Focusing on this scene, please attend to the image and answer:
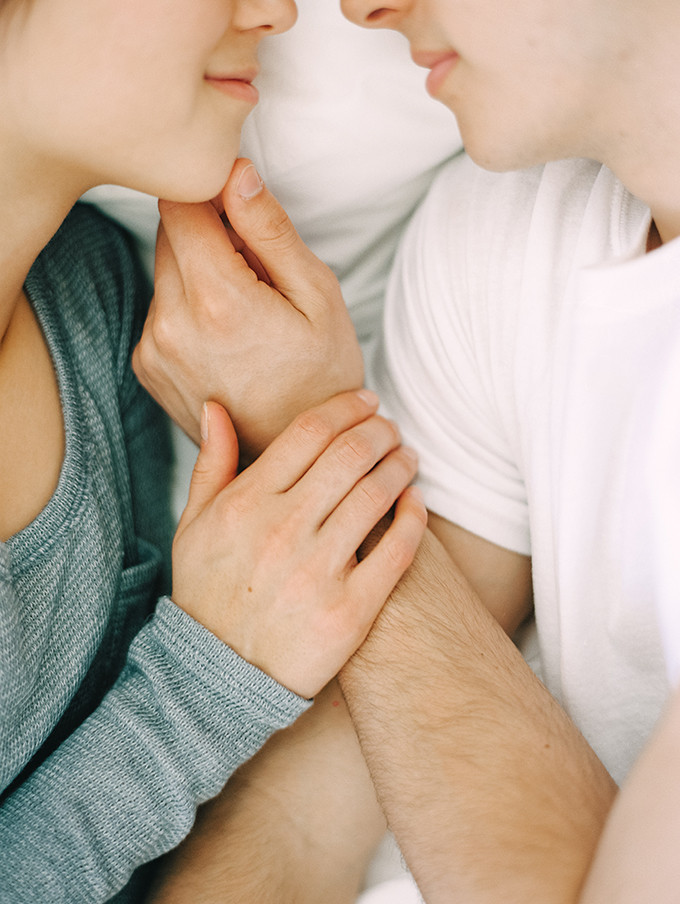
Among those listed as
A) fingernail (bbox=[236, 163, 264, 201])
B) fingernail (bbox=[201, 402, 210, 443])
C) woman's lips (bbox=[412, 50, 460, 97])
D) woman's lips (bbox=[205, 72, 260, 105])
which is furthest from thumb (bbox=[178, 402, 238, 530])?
woman's lips (bbox=[412, 50, 460, 97])

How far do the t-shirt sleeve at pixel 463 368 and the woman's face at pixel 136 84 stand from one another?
325 millimetres

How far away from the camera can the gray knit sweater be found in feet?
2.95

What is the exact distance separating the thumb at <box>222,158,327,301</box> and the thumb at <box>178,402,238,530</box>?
0.60 feet

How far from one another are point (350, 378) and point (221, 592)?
0.32 metres

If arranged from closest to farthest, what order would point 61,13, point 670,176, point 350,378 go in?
point 61,13
point 670,176
point 350,378

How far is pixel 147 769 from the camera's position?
3.05 ft

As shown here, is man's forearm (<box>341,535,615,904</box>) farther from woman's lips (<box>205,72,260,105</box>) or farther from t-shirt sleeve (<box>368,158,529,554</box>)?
woman's lips (<box>205,72,260,105</box>)

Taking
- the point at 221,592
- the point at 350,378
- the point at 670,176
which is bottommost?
the point at 221,592

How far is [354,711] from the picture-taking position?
3.18 ft

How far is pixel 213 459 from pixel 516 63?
581 mm

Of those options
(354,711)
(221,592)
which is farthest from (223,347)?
(354,711)

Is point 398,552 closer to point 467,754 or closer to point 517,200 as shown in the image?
point 467,754

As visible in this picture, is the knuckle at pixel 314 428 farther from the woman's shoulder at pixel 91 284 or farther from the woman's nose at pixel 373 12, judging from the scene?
the woman's nose at pixel 373 12

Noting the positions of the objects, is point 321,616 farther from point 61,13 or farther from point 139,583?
point 61,13
